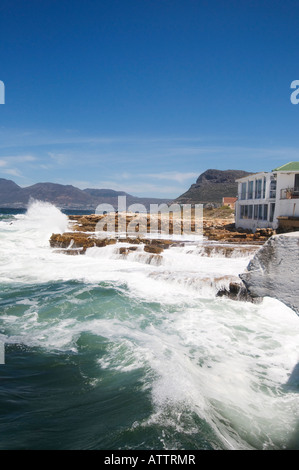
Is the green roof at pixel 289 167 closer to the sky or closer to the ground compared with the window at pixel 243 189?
closer to the sky

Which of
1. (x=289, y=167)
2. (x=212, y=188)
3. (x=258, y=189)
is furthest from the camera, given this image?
(x=212, y=188)

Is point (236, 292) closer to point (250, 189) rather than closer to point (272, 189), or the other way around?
point (272, 189)

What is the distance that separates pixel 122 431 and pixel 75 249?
59.2 feet

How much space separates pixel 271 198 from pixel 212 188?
9997cm

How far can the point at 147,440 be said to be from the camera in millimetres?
3910

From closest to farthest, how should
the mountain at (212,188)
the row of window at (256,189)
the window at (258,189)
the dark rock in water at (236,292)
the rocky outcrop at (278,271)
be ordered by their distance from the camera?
the rocky outcrop at (278,271), the dark rock in water at (236,292), the row of window at (256,189), the window at (258,189), the mountain at (212,188)

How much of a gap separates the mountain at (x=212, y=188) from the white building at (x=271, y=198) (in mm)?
65350

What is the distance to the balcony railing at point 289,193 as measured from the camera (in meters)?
23.6

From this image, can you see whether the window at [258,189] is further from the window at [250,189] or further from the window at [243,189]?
the window at [243,189]

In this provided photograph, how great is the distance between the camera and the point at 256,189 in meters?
28.2

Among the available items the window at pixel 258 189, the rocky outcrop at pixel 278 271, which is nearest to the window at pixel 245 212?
the window at pixel 258 189

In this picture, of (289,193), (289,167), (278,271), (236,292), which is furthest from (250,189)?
(278,271)

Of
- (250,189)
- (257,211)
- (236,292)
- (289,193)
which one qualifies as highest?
(250,189)
